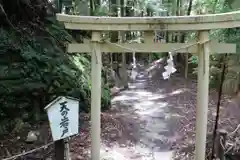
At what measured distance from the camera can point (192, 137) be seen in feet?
23.4

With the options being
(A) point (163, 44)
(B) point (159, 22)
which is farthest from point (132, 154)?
(B) point (159, 22)

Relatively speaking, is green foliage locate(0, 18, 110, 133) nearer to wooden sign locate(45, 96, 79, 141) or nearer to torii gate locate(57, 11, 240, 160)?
torii gate locate(57, 11, 240, 160)

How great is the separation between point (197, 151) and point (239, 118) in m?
4.13

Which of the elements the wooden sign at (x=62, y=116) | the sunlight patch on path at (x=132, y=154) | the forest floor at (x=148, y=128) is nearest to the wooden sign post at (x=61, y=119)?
→ the wooden sign at (x=62, y=116)

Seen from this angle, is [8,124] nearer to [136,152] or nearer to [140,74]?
[136,152]

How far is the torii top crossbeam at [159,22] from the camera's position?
389 centimetres

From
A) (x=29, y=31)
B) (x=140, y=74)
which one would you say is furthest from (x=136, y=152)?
(x=140, y=74)

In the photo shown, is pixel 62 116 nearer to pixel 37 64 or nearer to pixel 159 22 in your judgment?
pixel 159 22

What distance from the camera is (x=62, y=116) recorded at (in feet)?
11.7

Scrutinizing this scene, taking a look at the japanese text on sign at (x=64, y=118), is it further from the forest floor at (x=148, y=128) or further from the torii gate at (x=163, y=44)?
the forest floor at (x=148, y=128)

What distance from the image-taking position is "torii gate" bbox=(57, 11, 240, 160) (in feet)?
12.8

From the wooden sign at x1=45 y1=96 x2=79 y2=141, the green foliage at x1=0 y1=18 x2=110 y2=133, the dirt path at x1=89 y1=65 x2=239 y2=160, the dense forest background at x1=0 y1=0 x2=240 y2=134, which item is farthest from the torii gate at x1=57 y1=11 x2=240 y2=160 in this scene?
the green foliage at x1=0 y1=18 x2=110 y2=133

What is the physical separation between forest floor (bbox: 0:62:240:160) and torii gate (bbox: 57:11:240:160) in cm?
195

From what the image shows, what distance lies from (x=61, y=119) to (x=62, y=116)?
39mm
